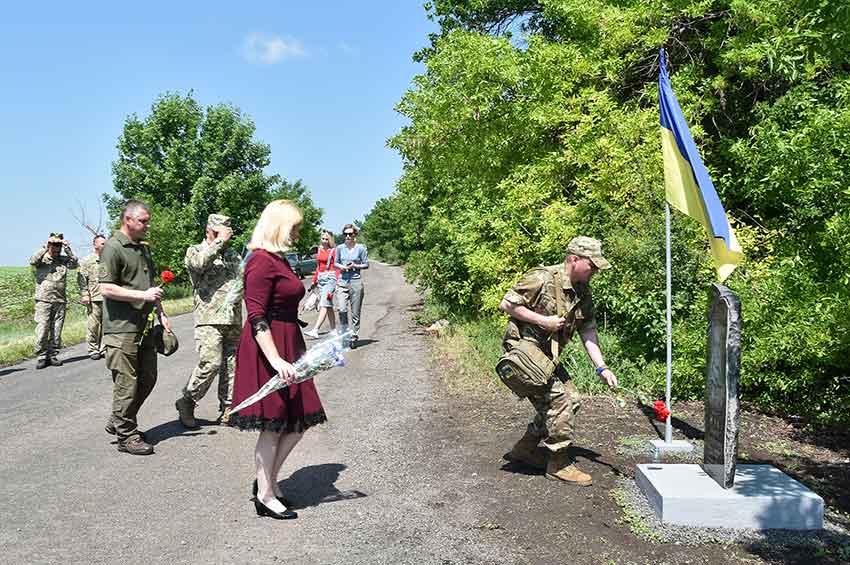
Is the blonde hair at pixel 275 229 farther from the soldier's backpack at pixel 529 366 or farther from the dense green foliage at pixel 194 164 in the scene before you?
the dense green foliage at pixel 194 164

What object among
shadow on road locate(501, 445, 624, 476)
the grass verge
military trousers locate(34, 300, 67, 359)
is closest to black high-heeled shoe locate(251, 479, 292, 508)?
shadow on road locate(501, 445, 624, 476)

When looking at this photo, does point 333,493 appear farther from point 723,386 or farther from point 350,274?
point 350,274

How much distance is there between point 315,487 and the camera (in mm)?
5023

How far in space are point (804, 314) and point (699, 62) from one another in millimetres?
6293

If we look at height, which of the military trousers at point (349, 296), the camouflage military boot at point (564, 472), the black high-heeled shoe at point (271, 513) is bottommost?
the black high-heeled shoe at point (271, 513)

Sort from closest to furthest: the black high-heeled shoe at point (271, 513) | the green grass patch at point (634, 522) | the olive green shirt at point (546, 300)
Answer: the green grass patch at point (634, 522)
the black high-heeled shoe at point (271, 513)
the olive green shirt at point (546, 300)

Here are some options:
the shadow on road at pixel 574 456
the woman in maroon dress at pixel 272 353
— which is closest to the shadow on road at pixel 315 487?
the woman in maroon dress at pixel 272 353

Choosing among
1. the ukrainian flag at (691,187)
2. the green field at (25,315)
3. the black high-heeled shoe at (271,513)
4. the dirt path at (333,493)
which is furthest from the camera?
the green field at (25,315)

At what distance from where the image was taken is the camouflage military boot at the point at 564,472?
4.96 meters

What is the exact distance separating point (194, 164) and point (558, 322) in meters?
41.5

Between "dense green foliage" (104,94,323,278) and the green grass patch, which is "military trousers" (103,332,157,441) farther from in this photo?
"dense green foliage" (104,94,323,278)

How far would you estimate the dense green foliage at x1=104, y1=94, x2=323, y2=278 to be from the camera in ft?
138

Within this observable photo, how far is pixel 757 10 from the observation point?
9.70 m

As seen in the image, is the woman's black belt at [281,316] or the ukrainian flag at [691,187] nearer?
the woman's black belt at [281,316]
